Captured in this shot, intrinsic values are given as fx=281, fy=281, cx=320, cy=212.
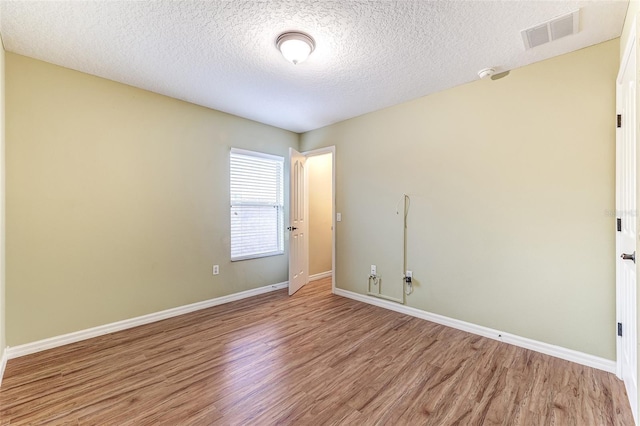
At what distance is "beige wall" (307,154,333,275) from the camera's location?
16.3 ft

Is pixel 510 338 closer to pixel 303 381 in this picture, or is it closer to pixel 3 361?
pixel 303 381

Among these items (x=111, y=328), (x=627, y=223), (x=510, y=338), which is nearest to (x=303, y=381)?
(x=510, y=338)

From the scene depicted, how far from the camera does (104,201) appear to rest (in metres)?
2.79

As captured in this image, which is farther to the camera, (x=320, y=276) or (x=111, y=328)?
(x=320, y=276)

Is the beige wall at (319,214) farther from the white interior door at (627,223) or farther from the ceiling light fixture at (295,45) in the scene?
the white interior door at (627,223)

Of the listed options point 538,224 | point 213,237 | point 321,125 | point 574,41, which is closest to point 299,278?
point 213,237

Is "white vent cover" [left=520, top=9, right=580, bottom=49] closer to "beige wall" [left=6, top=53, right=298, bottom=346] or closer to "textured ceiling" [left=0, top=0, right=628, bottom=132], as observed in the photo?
"textured ceiling" [left=0, top=0, right=628, bottom=132]

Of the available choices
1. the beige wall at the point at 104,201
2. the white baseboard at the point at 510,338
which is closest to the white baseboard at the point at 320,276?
the white baseboard at the point at 510,338

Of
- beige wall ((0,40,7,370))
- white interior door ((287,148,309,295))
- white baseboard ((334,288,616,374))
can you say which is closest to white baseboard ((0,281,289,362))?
beige wall ((0,40,7,370))

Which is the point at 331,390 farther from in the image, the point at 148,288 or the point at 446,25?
the point at 446,25

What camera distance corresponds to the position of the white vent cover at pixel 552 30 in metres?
1.89

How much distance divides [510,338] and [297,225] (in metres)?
2.84

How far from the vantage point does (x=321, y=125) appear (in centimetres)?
425

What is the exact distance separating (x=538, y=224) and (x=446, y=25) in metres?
1.80
